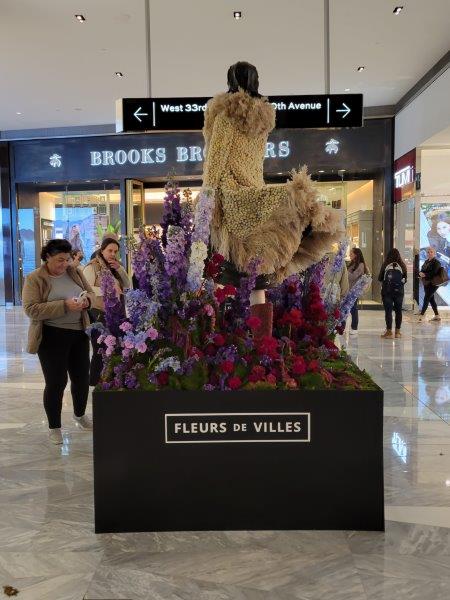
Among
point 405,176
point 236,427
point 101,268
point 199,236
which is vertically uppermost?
point 405,176

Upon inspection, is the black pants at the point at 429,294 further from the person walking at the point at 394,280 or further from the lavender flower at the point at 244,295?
the lavender flower at the point at 244,295

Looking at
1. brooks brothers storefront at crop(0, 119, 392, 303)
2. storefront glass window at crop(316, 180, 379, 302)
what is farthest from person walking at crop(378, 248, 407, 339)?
storefront glass window at crop(316, 180, 379, 302)

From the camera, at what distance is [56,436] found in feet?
12.5

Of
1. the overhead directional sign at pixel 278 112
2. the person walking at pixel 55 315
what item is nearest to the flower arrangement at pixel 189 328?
the person walking at pixel 55 315

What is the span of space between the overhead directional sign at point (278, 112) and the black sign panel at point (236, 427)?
398 centimetres

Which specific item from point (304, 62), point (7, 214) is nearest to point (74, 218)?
point (7, 214)

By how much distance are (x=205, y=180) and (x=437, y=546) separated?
191 cm

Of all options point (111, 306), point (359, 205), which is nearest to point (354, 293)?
point (111, 306)

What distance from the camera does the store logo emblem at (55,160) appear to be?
14359 mm

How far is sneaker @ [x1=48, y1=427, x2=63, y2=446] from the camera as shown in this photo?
12.4 feet

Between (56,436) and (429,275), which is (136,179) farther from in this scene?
(56,436)

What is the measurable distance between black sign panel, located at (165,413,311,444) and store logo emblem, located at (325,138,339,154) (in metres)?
11.4

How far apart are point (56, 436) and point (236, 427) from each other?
1879 mm

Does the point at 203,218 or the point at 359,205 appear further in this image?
the point at 359,205
